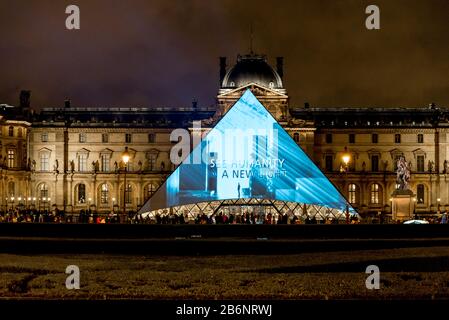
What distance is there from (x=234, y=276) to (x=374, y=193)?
63.2 meters

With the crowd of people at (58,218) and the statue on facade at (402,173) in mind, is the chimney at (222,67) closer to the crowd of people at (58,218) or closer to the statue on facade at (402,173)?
the crowd of people at (58,218)

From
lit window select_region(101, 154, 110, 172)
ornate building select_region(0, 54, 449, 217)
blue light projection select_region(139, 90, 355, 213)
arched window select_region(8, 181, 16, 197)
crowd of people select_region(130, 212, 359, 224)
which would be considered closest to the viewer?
crowd of people select_region(130, 212, 359, 224)

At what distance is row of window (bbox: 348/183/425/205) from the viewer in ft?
264

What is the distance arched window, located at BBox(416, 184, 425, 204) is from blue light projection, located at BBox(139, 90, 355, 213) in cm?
3868

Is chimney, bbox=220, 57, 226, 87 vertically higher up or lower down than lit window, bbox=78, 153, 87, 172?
higher up

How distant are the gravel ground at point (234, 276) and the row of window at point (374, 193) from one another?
56.1m

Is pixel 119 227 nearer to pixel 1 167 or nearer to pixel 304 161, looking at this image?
pixel 304 161

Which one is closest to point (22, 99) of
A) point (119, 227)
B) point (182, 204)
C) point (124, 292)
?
point (182, 204)

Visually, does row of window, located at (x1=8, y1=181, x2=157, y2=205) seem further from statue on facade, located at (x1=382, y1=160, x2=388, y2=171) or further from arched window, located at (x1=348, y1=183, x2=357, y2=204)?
statue on facade, located at (x1=382, y1=160, x2=388, y2=171)

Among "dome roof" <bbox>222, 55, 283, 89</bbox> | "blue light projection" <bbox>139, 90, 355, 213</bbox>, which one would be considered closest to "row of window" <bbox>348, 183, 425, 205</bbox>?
"dome roof" <bbox>222, 55, 283, 89</bbox>

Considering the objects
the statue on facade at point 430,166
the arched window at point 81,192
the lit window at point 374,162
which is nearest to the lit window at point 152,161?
the arched window at point 81,192

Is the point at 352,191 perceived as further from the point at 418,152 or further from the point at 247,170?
the point at 247,170
